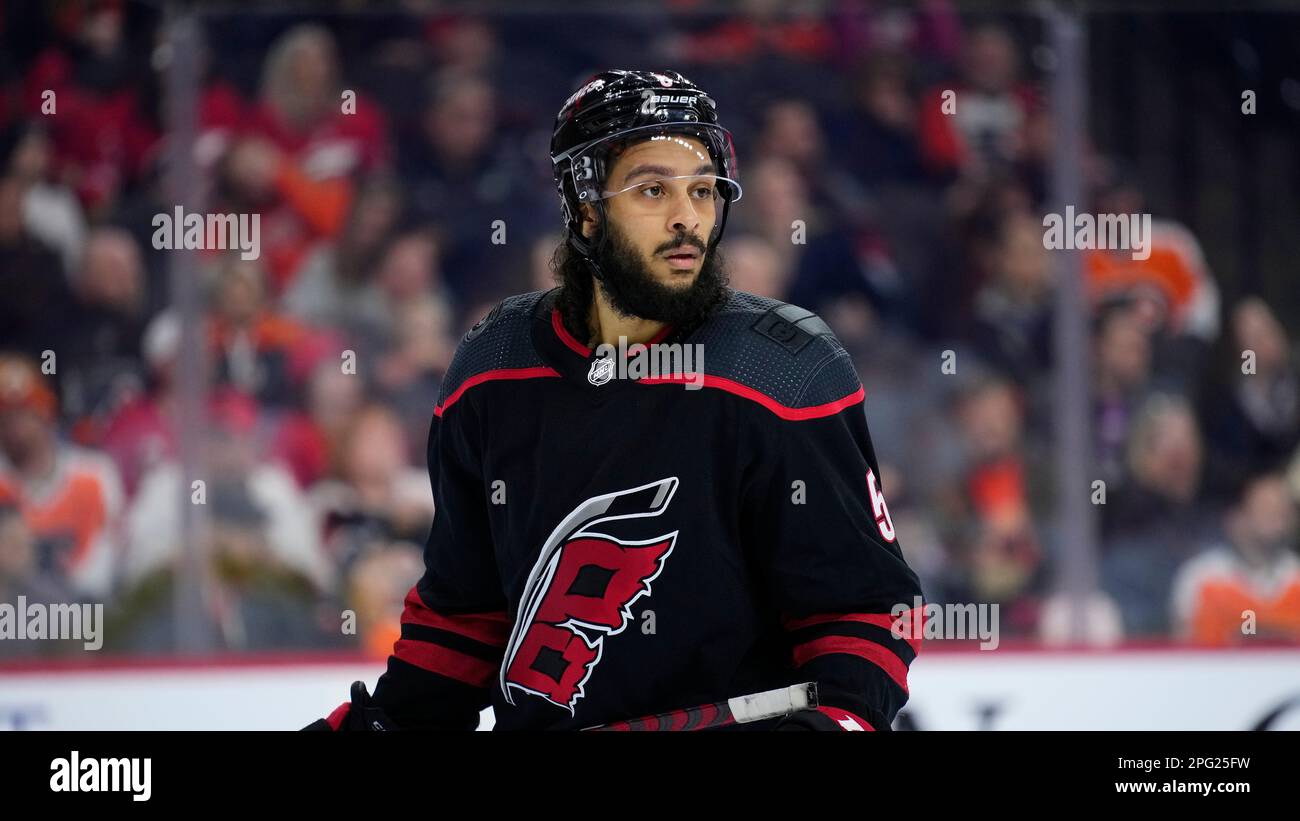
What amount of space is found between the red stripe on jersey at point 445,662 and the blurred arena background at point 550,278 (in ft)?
6.93

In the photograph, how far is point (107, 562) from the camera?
402cm

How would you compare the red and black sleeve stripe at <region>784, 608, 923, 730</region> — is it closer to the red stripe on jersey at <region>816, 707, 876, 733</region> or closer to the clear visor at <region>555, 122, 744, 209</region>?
the red stripe on jersey at <region>816, 707, 876, 733</region>

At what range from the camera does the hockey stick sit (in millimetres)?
1604

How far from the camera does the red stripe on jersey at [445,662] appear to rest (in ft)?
6.21

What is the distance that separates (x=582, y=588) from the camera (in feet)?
5.65

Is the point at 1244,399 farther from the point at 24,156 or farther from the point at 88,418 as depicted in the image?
the point at 24,156

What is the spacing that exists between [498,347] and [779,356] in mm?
377

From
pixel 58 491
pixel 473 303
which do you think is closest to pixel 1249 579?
pixel 473 303

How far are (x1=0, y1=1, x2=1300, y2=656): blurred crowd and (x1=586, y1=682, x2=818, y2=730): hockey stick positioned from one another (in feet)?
7.87

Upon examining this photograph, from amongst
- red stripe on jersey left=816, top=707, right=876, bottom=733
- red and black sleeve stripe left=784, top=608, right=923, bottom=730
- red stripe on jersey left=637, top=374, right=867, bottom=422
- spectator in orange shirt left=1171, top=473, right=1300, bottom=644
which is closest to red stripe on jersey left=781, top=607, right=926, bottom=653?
red and black sleeve stripe left=784, top=608, right=923, bottom=730

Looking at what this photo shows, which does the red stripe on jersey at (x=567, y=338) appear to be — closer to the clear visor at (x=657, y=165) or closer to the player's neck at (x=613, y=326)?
the player's neck at (x=613, y=326)

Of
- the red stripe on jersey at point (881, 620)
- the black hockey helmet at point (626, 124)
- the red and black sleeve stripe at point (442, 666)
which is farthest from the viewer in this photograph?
the red and black sleeve stripe at point (442, 666)

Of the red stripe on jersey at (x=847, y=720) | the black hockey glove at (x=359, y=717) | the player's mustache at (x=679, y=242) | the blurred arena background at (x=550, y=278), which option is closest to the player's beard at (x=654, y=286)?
the player's mustache at (x=679, y=242)

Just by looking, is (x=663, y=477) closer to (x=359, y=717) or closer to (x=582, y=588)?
(x=582, y=588)
